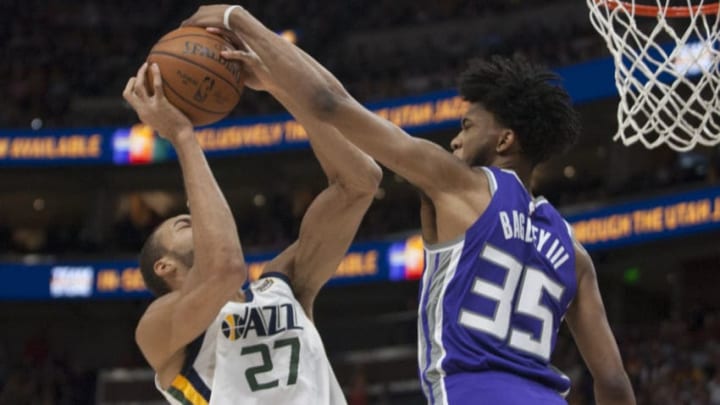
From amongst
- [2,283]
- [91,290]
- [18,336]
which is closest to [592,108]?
[91,290]

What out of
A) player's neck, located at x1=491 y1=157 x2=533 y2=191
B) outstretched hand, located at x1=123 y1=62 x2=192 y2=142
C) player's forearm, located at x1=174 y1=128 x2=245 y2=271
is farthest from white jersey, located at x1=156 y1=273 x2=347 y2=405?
player's neck, located at x1=491 y1=157 x2=533 y2=191

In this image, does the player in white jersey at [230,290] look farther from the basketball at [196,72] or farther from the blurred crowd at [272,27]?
the blurred crowd at [272,27]

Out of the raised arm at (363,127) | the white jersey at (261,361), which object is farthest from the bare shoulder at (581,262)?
the white jersey at (261,361)

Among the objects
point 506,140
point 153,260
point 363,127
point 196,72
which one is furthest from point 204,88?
point 506,140

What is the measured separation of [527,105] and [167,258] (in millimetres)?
1136

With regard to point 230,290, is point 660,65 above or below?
above

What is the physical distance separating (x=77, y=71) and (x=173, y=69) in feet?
58.7

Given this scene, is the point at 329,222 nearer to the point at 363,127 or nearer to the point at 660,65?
the point at 363,127

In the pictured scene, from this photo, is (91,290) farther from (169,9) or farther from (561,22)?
(561,22)

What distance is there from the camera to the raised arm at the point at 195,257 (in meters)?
3.00

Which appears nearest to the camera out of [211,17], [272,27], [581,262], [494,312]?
[494,312]

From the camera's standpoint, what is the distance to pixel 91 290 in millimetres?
17656

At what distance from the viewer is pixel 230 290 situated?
3.02 metres

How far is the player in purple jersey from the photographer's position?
105 inches
